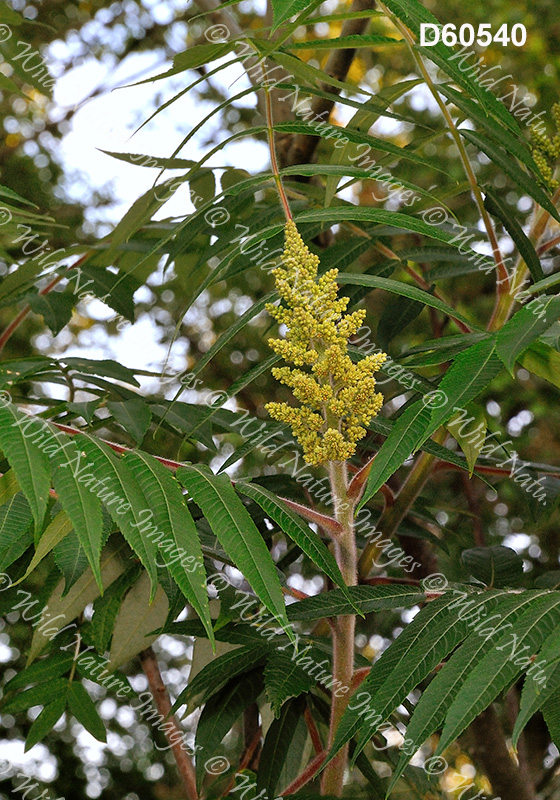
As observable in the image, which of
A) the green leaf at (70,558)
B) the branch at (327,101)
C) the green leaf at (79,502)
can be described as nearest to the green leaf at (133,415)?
the green leaf at (70,558)

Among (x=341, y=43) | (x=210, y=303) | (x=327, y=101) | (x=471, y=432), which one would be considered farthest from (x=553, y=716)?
(x=210, y=303)

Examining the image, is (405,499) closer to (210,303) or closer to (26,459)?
(26,459)

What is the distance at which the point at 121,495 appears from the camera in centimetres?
68

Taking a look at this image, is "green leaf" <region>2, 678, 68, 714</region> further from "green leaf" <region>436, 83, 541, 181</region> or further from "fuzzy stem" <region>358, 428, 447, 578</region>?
"green leaf" <region>436, 83, 541, 181</region>

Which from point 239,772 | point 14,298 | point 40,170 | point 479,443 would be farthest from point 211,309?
point 479,443

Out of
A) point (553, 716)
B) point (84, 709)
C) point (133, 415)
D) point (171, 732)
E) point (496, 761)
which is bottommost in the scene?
point (496, 761)

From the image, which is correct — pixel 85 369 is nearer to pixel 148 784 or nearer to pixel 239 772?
pixel 239 772

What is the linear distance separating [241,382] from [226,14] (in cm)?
115

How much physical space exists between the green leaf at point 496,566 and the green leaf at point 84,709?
1.76 feet

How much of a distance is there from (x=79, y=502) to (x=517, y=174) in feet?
1.80

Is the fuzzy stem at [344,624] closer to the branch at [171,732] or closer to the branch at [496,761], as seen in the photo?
the branch at [171,732]

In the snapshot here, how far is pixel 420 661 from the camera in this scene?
2.28ft

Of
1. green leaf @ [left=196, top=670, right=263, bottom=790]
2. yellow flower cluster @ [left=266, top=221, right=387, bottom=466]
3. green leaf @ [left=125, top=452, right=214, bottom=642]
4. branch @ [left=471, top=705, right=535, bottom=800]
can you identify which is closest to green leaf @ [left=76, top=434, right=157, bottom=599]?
green leaf @ [left=125, top=452, right=214, bottom=642]

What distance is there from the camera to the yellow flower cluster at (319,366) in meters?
0.72
